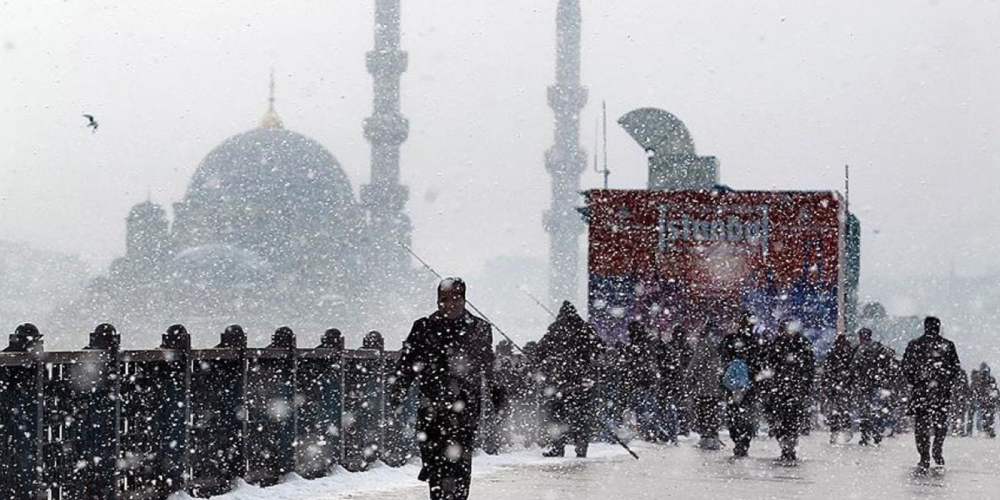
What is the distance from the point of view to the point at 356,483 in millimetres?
13461

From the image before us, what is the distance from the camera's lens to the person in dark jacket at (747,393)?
19.2 metres

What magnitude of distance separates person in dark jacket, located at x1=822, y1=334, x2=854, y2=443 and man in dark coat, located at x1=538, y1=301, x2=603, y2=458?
746 centimetres

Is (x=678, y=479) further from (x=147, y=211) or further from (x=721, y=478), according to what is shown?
(x=147, y=211)

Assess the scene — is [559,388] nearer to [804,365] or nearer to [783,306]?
[804,365]

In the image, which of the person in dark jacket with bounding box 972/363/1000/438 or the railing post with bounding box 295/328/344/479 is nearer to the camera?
the railing post with bounding box 295/328/344/479

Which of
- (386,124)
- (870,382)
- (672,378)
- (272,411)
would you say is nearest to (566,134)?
(386,124)

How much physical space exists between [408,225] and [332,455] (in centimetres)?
15180

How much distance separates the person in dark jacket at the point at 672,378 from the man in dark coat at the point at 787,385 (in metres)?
3.36

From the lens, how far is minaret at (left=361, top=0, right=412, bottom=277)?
476 ft

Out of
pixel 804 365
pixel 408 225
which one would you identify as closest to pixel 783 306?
pixel 804 365

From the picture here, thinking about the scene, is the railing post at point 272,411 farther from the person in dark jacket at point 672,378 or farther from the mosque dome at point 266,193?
the mosque dome at point 266,193

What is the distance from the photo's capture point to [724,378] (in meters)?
19.1

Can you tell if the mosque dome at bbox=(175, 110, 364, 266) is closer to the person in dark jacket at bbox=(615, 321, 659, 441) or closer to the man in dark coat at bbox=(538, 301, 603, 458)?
the person in dark jacket at bbox=(615, 321, 659, 441)

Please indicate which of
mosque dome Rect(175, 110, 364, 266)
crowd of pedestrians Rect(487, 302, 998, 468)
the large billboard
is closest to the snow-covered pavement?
crowd of pedestrians Rect(487, 302, 998, 468)
